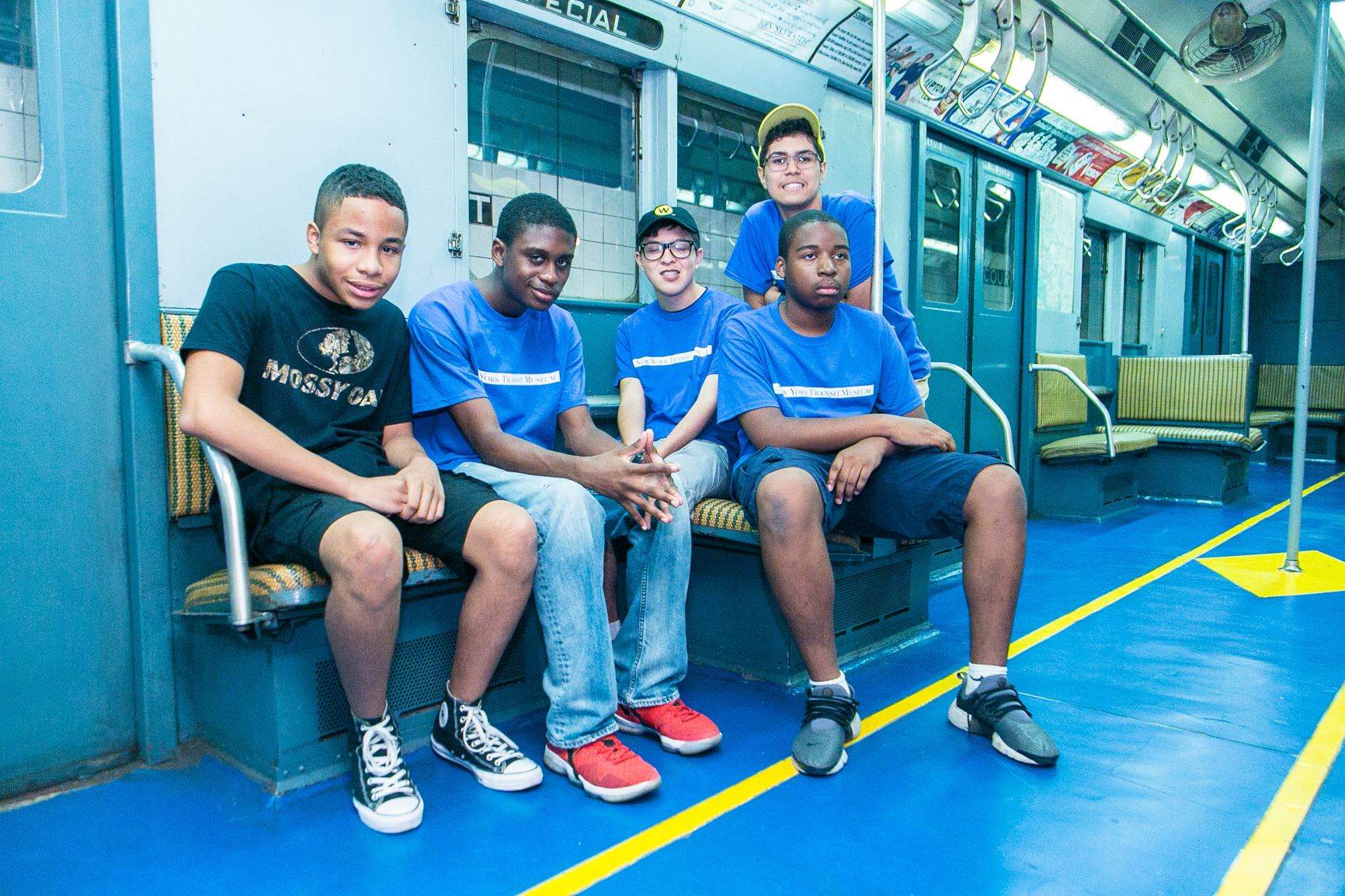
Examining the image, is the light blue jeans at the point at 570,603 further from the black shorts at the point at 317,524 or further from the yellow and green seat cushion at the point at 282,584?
the yellow and green seat cushion at the point at 282,584

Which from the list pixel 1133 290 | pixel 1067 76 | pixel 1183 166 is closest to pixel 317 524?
pixel 1067 76

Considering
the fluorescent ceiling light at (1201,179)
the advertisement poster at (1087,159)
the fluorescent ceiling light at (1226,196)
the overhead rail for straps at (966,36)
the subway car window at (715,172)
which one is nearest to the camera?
the subway car window at (715,172)

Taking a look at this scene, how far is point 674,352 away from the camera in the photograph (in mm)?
3117

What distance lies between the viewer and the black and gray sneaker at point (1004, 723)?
87.0 inches

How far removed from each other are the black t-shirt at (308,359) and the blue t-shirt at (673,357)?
100 cm

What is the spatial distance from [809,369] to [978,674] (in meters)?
1.02

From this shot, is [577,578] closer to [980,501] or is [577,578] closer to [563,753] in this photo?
[563,753]

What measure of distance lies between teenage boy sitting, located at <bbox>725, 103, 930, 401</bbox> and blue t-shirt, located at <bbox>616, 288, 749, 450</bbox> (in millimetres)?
206

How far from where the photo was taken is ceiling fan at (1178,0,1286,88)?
5.09 metres

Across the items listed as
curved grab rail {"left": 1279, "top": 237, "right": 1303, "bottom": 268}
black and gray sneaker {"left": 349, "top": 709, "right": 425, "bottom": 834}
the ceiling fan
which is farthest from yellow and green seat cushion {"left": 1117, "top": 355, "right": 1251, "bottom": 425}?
black and gray sneaker {"left": 349, "top": 709, "right": 425, "bottom": 834}

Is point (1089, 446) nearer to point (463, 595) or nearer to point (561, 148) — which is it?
point (561, 148)

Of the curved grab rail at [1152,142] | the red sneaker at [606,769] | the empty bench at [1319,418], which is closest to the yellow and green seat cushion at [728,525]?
the red sneaker at [606,769]

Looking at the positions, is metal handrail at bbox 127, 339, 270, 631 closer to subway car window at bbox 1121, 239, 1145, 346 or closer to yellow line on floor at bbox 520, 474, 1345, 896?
yellow line on floor at bbox 520, 474, 1345, 896

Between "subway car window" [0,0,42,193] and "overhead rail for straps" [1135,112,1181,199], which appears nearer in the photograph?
"subway car window" [0,0,42,193]
